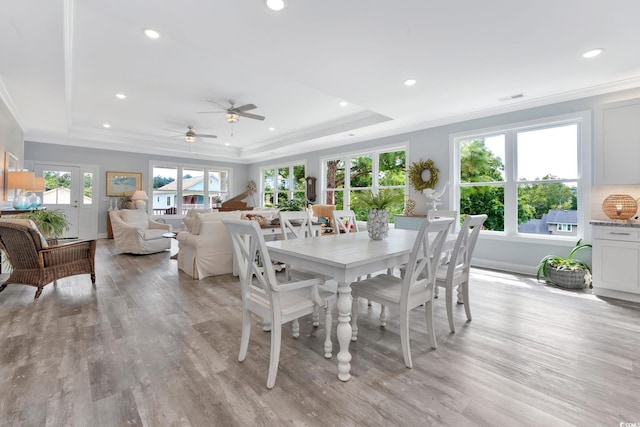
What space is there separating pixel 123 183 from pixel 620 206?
405 inches

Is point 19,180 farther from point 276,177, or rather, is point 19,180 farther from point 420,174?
point 420,174

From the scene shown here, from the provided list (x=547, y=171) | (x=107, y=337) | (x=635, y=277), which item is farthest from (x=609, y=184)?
(x=107, y=337)

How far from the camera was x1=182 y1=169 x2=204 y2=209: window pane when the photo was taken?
9398mm

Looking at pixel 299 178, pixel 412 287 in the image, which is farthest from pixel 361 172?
pixel 412 287

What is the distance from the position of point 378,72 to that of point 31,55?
145 inches

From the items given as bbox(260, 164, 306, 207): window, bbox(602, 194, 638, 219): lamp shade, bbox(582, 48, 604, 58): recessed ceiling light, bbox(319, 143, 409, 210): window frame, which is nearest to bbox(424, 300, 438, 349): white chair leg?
bbox(582, 48, 604, 58): recessed ceiling light

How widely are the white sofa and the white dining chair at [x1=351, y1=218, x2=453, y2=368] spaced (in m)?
2.56

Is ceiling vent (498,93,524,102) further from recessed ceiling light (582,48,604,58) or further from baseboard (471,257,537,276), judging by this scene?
baseboard (471,257,537,276)

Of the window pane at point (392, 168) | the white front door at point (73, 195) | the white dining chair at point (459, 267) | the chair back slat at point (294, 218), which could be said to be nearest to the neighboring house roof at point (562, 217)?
the window pane at point (392, 168)

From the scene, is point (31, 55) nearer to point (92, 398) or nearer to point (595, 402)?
point (92, 398)

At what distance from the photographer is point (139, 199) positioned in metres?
7.75

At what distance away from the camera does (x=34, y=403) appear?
1553mm

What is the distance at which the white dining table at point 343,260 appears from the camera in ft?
5.74

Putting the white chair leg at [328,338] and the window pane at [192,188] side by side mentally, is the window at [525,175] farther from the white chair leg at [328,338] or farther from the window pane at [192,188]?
the window pane at [192,188]
